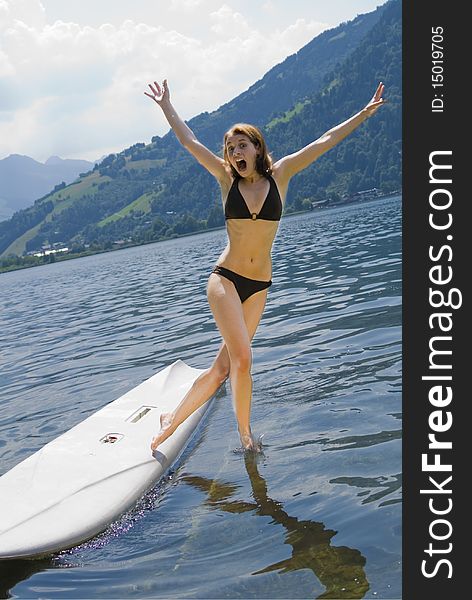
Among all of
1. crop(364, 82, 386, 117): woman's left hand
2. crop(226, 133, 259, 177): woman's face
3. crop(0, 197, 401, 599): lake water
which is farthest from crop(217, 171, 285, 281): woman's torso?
crop(0, 197, 401, 599): lake water

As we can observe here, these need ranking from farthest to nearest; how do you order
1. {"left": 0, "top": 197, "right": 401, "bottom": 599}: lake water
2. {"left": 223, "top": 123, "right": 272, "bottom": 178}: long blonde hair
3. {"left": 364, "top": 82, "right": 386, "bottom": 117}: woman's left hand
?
{"left": 364, "top": 82, "right": 386, "bottom": 117}: woman's left hand, {"left": 223, "top": 123, "right": 272, "bottom": 178}: long blonde hair, {"left": 0, "top": 197, "right": 401, "bottom": 599}: lake water

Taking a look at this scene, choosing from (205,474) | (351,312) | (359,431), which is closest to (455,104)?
(359,431)

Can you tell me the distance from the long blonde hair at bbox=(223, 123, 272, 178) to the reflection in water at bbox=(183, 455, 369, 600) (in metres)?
2.87

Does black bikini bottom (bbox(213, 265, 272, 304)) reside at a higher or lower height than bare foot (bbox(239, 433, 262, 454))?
higher

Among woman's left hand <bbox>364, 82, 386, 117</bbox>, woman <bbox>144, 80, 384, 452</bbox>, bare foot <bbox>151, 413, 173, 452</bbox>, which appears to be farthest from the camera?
bare foot <bbox>151, 413, 173, 452</bbox>

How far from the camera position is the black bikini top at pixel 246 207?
6.79 meters

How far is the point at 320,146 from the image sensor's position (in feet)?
22.5

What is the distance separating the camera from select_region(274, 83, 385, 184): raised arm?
6.86 metres

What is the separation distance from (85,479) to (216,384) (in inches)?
62.0

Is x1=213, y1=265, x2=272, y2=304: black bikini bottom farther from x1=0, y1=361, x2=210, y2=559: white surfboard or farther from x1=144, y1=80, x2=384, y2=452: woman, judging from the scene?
x1=0, y1=361, x2=210, y2=559: white surfboard

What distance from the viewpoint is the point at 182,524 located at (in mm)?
6156

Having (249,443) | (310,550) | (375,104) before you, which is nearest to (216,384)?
(249,443)

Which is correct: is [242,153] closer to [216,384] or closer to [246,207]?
[246,207]

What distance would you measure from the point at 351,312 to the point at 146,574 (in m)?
10.5
